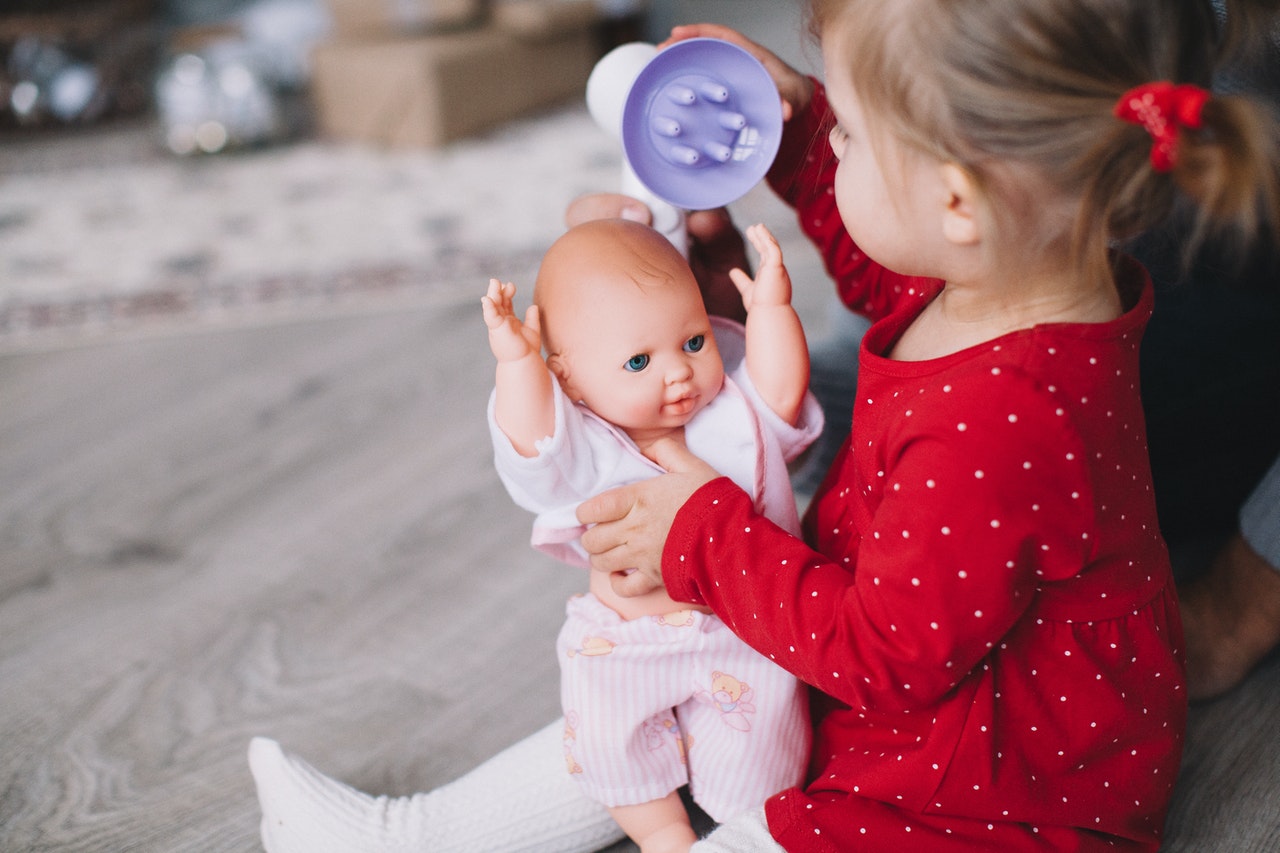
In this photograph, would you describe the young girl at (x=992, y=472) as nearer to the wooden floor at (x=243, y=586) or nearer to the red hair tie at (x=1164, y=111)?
the red hair tie at (x=1164, y=111)

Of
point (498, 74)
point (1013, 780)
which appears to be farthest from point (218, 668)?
point (498, 74)

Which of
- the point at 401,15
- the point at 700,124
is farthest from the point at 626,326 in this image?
the point at 401,15

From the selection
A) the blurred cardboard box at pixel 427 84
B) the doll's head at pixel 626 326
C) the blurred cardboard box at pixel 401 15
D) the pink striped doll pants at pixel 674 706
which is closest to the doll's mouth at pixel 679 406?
the doll's head at pixel 626 326

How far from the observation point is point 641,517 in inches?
26.7

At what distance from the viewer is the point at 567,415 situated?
674 mm

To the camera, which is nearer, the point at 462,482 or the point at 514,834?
the point at 514,834

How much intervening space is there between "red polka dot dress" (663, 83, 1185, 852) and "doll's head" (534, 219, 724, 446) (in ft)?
0.28

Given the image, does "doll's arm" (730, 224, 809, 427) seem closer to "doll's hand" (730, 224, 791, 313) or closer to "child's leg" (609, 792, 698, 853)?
"doll's hand" (730, 224, 791, 313)

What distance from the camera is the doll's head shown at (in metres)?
0.67

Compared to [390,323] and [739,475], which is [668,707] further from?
[390,323]

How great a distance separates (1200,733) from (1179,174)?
1.94 feet

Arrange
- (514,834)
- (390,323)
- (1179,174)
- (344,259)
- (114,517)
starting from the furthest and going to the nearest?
(344,259), (390,323), (114,517), (514,834), (1179,174)

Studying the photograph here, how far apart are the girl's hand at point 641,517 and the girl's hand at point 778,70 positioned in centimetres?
31

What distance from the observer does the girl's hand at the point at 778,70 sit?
81 cm
